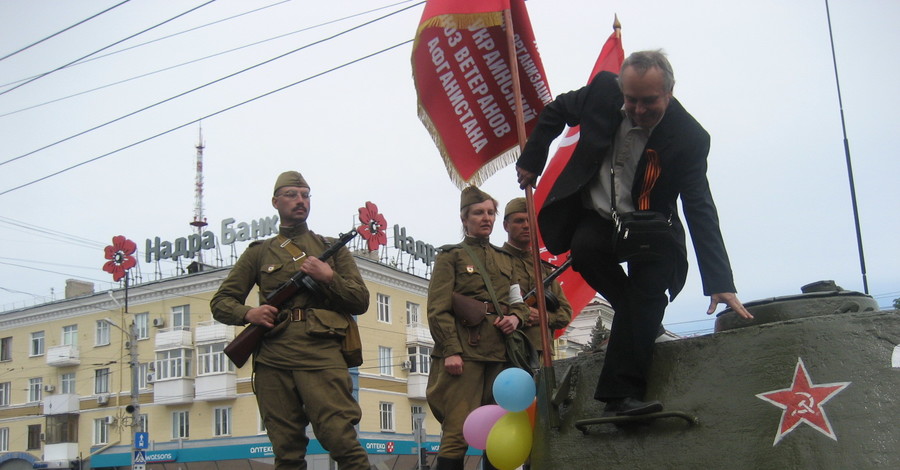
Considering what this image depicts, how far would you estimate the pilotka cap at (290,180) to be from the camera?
17.7 feet

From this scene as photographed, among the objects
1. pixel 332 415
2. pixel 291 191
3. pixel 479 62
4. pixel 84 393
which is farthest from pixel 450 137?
pixel 84 393

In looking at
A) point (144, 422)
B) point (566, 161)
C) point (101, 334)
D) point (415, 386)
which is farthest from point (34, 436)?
point (566, 161)

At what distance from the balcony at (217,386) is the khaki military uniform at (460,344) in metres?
41.5

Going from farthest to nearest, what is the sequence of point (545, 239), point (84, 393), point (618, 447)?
point (84, 393)
point (545, 239)
point (618, 447)

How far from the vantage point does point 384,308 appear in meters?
48.2

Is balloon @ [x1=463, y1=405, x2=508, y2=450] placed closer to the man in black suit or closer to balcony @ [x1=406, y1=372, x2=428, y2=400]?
the man in black suit

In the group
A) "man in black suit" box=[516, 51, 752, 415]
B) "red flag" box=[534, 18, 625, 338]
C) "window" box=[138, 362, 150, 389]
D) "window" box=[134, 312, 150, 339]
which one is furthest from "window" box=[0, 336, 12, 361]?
"man in black suit" box=[516, 51, 752, 415]

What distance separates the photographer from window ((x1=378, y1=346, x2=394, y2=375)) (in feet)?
155

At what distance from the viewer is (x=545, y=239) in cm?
403

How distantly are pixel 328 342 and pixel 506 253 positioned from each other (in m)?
1.41

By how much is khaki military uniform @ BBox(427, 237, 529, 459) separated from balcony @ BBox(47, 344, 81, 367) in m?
49.9

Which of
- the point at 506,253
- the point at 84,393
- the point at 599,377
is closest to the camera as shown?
the point at 599,377

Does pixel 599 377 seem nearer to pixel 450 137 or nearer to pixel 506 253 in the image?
pixel 506 253

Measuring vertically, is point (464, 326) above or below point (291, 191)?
below
